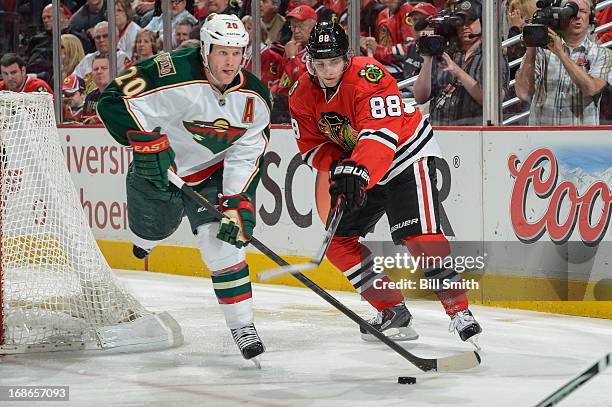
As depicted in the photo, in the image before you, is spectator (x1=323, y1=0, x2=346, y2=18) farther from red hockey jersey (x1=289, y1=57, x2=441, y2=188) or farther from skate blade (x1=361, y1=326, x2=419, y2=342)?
skate blade (x1=361, y1=326, x2=419, y2=342)

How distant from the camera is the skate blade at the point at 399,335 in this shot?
15.5ft

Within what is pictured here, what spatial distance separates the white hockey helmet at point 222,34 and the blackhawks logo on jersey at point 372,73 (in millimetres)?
467

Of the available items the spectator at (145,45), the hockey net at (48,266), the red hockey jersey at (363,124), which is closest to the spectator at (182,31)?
the spectator at (145,45)

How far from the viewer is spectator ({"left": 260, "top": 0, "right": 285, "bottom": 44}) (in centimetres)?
671

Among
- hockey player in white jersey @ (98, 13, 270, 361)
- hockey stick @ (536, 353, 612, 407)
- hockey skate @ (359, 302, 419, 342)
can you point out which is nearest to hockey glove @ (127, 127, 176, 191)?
hockey player in white jersey @ (98, 13, 270, 361)

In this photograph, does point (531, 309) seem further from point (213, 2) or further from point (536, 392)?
point (213, 2)

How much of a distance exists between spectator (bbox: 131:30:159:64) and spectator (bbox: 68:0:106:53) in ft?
1.06

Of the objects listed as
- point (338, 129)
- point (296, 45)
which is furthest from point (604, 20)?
point (296, 45)

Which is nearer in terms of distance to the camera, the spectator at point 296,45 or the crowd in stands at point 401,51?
the crowd in stands at point 401,51

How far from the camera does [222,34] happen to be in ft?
13.7

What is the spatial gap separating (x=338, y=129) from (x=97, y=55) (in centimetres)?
371

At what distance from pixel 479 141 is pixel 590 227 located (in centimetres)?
69

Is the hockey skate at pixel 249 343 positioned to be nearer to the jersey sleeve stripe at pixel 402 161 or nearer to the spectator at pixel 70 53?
the jersey sleeve stripe at pixel 402 161

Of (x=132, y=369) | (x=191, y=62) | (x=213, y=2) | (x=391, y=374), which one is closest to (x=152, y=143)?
(x=191, y=62)
